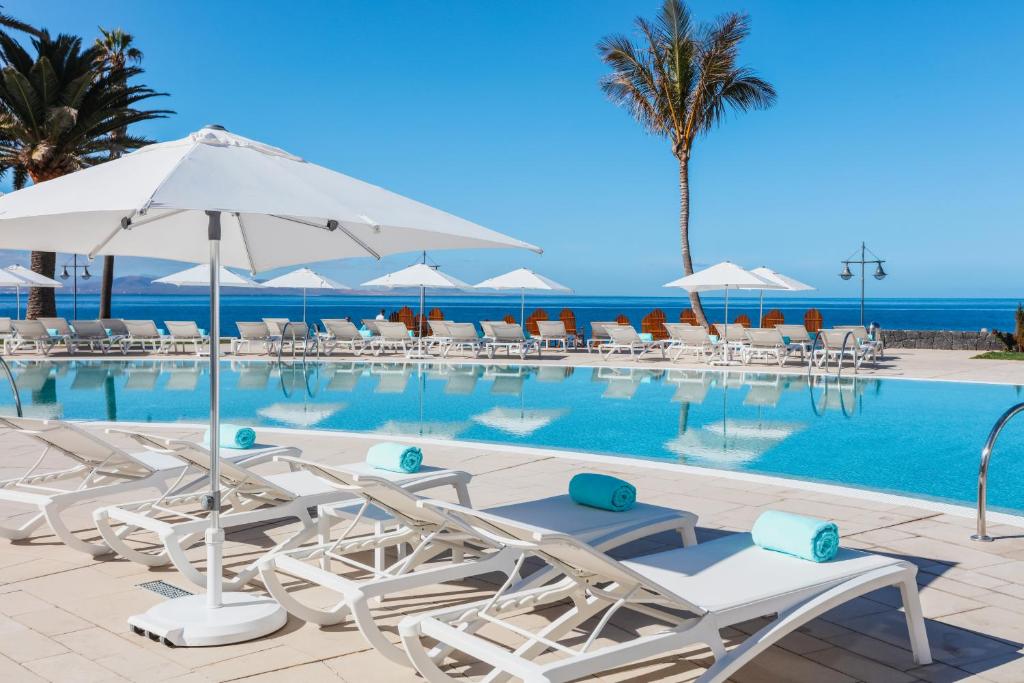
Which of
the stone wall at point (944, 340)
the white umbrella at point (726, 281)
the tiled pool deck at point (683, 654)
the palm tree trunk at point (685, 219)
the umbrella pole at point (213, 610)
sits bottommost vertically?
the tiled pool deck at point (683, 654)

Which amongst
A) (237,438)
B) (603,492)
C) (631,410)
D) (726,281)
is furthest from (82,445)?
(726,281)

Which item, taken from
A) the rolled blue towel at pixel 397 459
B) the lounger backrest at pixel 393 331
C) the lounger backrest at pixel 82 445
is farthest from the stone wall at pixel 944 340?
the lounger backrest at pixel 82 445

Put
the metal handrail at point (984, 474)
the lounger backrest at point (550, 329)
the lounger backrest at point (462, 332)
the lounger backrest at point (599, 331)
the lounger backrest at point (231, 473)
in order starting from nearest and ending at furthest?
1. the lounger backrest at point (231, 473)
2. the metal handrail at point (984, 474)
3. the lounger backrest at point (462, 332)
4. the lounger backrest at point (599, 331)
5. the lounger backrest at point (550, 329)

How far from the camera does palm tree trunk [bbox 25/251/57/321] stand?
22562 millimetres

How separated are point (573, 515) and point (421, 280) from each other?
15.4m

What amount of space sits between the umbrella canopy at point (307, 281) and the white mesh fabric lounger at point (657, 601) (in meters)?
16.9

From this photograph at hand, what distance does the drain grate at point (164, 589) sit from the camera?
4.23 meters

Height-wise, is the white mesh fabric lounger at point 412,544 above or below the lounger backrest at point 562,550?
below

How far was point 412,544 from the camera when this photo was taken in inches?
176

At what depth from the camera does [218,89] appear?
3928 centimetres

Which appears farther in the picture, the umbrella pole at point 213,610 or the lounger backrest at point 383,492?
the umbrella pole at point 213,610

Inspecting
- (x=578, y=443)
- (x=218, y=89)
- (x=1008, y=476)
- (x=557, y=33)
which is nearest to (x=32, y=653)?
(x=578, y=443)

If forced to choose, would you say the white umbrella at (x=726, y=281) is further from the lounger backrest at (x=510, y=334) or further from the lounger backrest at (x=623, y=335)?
the lounger backrest at (x=510, y=334)

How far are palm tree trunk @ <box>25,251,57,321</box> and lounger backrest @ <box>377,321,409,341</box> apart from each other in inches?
345
